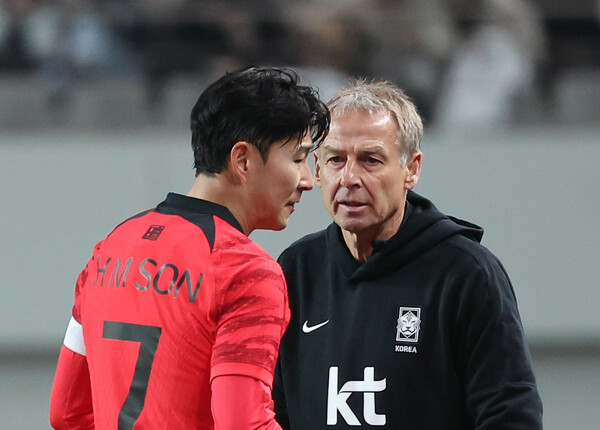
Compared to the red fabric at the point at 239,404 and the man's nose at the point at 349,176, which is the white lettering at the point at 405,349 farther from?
the red fabric at the point at 239,404

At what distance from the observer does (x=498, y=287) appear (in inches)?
88.7

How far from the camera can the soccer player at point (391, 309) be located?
221cm

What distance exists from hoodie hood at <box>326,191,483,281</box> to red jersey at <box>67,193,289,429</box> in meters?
0.61

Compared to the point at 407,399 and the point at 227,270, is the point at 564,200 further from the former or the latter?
the point at 227,270

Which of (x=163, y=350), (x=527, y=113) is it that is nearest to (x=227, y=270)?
(x=163, y=350)

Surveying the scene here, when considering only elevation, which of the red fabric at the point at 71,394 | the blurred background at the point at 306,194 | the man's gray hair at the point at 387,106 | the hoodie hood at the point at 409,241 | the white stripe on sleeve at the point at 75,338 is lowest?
the red fabric at the point at 71,394

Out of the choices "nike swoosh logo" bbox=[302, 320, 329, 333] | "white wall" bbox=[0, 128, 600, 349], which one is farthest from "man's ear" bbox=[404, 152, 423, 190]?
"white wall" bbox=[0, 128, 600, 349]

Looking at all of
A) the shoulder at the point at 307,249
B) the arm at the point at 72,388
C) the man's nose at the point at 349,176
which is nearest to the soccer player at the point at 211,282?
the arm at the point at 72,388

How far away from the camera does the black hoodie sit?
219 cm

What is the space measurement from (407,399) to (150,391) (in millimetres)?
725

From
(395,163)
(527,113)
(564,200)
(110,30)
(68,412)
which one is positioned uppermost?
(110,30)

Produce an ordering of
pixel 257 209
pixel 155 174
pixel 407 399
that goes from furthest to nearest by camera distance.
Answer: pixel 155 174
pixel 407 399
pixel 257 209

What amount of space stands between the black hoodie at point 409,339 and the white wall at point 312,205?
318 cm

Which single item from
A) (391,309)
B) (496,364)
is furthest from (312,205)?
(496,364)
